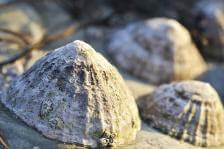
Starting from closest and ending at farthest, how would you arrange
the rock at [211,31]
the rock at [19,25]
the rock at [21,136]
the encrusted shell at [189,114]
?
the rock at [21,136] → the encrusted shell at [189,114] → the rock at [19,25] → the rock at [211,31]

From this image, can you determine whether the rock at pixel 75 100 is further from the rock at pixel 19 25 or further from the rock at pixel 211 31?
the rock at pixel 211 31

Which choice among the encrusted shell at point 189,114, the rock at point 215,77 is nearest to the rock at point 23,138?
the encrusted shell at point 189,114

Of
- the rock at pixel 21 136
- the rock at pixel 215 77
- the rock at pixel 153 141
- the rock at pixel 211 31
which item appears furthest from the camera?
the rock at pixel 211 31

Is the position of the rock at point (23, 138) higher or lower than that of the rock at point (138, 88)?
lower

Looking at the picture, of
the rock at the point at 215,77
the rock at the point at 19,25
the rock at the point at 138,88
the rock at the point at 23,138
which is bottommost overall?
the rock at the point at 23,138

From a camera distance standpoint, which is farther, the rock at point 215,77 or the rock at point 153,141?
the rock at point 215,77

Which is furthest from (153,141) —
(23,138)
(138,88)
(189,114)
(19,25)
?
(19,25)

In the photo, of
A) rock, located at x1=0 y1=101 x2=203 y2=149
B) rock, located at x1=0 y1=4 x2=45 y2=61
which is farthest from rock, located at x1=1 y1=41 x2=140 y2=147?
rock, located at x1=0 y1=4 x2=45 y2=61
